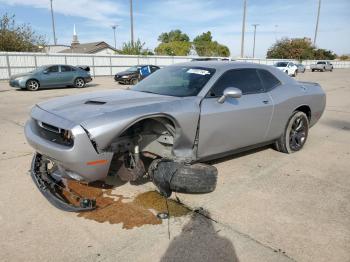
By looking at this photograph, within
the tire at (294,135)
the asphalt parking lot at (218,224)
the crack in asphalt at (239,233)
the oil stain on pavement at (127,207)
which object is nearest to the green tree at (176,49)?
the tire at (294,135)

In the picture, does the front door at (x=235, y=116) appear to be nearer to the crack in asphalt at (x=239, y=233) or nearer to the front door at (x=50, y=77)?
the crack in asphalt at (x=239, y=233)

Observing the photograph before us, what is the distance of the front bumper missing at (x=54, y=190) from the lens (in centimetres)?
315

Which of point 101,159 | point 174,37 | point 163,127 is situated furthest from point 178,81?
point 174,37

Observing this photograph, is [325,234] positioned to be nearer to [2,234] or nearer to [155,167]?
[155,167]

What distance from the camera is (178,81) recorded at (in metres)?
4.25

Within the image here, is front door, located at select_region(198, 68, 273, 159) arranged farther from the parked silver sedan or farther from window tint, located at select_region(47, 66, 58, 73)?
window tint, located at select_region(47, 66, 58, 73)

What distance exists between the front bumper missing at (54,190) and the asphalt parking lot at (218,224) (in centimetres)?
14

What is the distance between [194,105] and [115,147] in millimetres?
1040

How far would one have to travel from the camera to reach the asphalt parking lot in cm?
265

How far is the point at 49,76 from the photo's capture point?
1633 centimetres

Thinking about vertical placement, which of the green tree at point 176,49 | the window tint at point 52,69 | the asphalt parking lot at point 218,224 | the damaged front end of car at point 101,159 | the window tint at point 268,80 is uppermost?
the green tree at point 176,49

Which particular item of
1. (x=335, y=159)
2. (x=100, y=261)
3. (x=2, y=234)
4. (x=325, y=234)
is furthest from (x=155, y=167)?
(x=335, y=159)

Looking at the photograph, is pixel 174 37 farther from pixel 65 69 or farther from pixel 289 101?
pixel 289 101

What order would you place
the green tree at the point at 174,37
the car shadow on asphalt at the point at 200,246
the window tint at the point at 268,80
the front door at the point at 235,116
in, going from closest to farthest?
the car shadow on asphalt at the point at 200,246 < the front door at the point at 235,116 < the window tint at the point at 268,80 < the green tree at the point at 174,37
